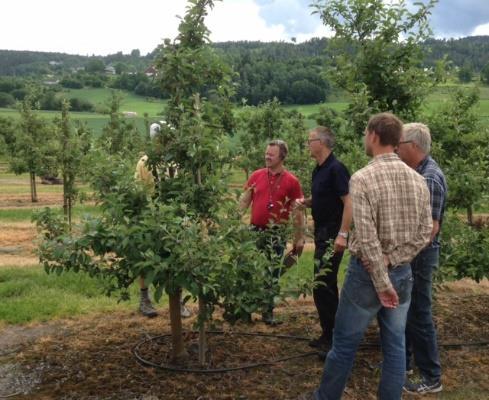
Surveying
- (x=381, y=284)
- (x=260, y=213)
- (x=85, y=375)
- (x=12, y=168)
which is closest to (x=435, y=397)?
(x=381, y=284)

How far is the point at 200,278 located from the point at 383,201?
5.18 ft

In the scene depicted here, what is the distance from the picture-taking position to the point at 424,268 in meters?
5.17

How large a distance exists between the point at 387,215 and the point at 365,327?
90 cm

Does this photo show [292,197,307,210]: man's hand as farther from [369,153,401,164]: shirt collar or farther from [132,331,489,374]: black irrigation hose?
[369,153,401,164]: shirt collar

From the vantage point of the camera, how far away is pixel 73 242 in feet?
16.1

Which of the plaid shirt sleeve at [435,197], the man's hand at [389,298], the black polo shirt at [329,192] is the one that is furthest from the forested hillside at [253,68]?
the man's hand at [389,298]

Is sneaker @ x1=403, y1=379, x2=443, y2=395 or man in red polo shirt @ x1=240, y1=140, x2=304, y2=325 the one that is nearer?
sneaker @ x1=403, y1=379, x2=443, y2=395

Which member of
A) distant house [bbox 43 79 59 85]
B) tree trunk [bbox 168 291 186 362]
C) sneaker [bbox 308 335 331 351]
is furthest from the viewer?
distant house [bbox 43 79 59 85]

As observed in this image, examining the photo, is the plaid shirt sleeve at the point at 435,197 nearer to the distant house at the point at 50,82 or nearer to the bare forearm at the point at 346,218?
the bare forearm at the point at 346,218

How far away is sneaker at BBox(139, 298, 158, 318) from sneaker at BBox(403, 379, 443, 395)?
3.35 metres

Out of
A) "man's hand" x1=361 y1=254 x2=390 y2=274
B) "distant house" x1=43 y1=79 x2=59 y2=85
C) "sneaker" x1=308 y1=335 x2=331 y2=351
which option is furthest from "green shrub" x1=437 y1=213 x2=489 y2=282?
"distant house" x1=43 y1=79 x2=59 y2=85

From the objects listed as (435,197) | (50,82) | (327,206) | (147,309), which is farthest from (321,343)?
(50,82)

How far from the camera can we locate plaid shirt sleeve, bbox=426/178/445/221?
16.3ft

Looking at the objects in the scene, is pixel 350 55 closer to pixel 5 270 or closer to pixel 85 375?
pixel 85 375
